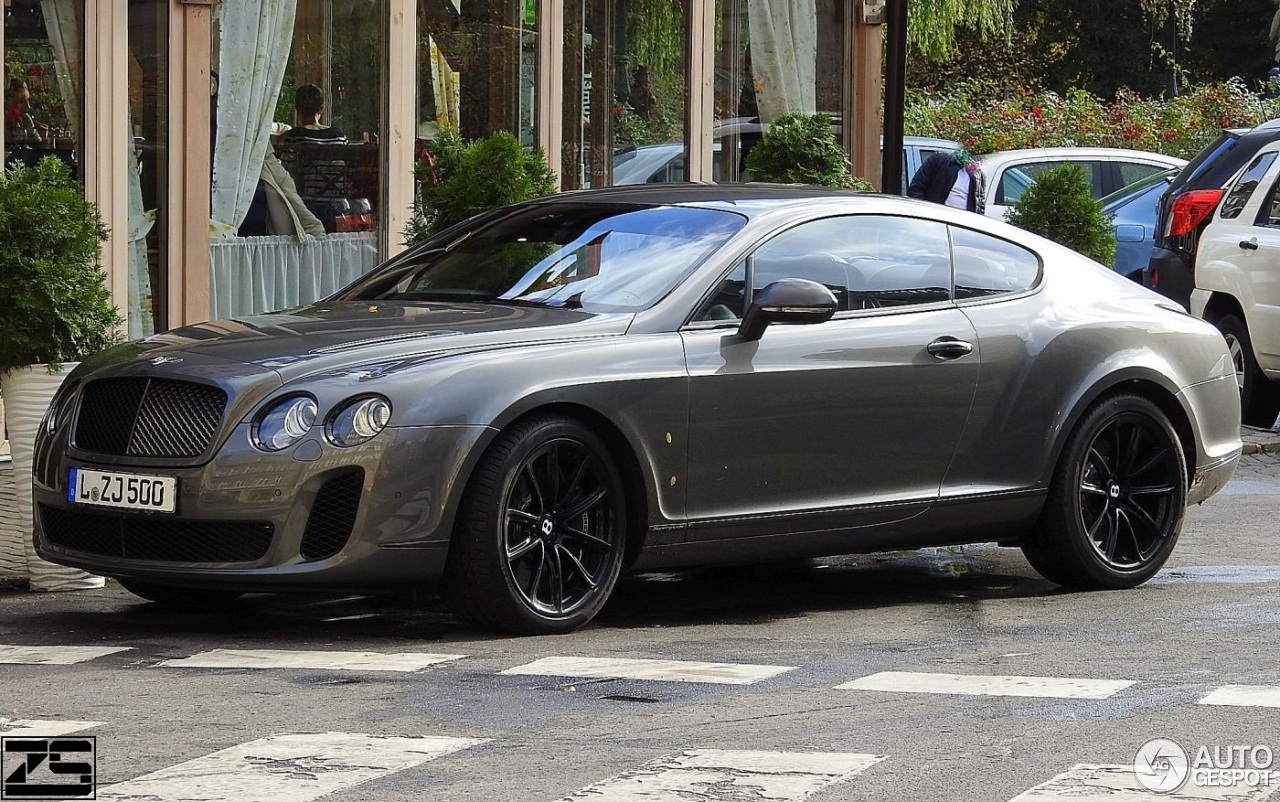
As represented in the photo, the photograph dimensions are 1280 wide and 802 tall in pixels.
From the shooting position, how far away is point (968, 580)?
9.33m

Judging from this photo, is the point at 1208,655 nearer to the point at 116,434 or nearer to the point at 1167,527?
the point at 1167,527

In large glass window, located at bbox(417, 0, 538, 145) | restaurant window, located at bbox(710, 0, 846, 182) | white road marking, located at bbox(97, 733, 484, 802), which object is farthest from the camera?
restaurant window, located at bbox(710, 0, 846, 182)

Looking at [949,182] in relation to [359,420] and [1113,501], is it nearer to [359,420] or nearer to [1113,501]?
[1113,501]

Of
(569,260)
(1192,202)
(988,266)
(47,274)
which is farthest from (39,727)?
(1192,202)

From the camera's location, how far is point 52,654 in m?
7.03

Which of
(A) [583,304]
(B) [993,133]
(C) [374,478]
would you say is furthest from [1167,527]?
(B) [993,133]

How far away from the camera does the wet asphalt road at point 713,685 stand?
541 centimetres

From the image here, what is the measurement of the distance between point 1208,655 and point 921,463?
147cm

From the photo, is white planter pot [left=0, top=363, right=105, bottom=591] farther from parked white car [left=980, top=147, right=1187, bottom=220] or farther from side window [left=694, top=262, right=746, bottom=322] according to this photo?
parked white car [left=980, top=147, right=1187, bottom=220]

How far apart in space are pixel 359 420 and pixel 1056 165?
14340 millimetres

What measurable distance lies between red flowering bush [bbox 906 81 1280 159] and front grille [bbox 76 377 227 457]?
2282cm

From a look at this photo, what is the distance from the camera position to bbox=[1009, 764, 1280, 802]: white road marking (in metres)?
5.04

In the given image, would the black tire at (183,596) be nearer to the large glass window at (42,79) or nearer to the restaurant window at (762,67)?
the large glass window at (42,79)

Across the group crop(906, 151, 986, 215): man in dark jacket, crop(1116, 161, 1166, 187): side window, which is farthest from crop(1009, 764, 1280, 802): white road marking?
crop(1116, 161, 1166, 187): side window
